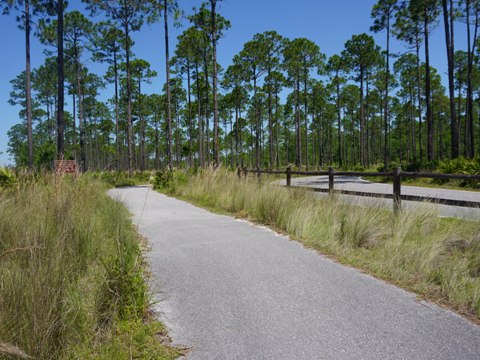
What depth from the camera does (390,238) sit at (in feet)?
17.6

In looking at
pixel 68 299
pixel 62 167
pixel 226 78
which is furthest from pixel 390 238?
pixel 226 78

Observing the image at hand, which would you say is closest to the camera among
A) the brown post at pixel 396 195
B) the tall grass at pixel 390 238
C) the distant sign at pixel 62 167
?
the tall grass at pixel 390 238

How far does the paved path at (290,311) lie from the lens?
8.13 feet

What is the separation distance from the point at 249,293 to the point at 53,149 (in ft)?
110

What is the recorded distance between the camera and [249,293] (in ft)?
11.4

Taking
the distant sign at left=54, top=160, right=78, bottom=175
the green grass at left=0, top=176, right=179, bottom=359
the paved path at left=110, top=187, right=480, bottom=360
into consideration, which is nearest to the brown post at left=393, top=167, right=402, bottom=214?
the paved path at left=110, top=187, right=480, bottom=360

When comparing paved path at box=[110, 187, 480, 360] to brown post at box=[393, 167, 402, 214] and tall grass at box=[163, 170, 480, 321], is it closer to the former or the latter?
tall grass at box=[163, 170, 480, 321]

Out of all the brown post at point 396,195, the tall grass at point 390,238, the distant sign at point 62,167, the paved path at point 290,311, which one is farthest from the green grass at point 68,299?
the brown post at point 396,195

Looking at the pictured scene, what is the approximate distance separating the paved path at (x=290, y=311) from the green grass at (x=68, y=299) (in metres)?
0.36

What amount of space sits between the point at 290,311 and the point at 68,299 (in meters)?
1.91

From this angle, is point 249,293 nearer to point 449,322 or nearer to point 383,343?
point 383,343

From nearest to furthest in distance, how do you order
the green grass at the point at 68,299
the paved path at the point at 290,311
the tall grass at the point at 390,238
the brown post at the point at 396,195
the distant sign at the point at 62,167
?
the green grass at the point at 68,299 → the paved path at the point at 290,311 → the tall grass at the point at 390,238 → the distant sign at the point at 62,167 → the brown post at the point at 396,195

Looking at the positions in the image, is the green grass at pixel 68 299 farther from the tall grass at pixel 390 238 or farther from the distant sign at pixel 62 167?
the tall grass at pixel 390 238

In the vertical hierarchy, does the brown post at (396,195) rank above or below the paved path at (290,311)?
above
